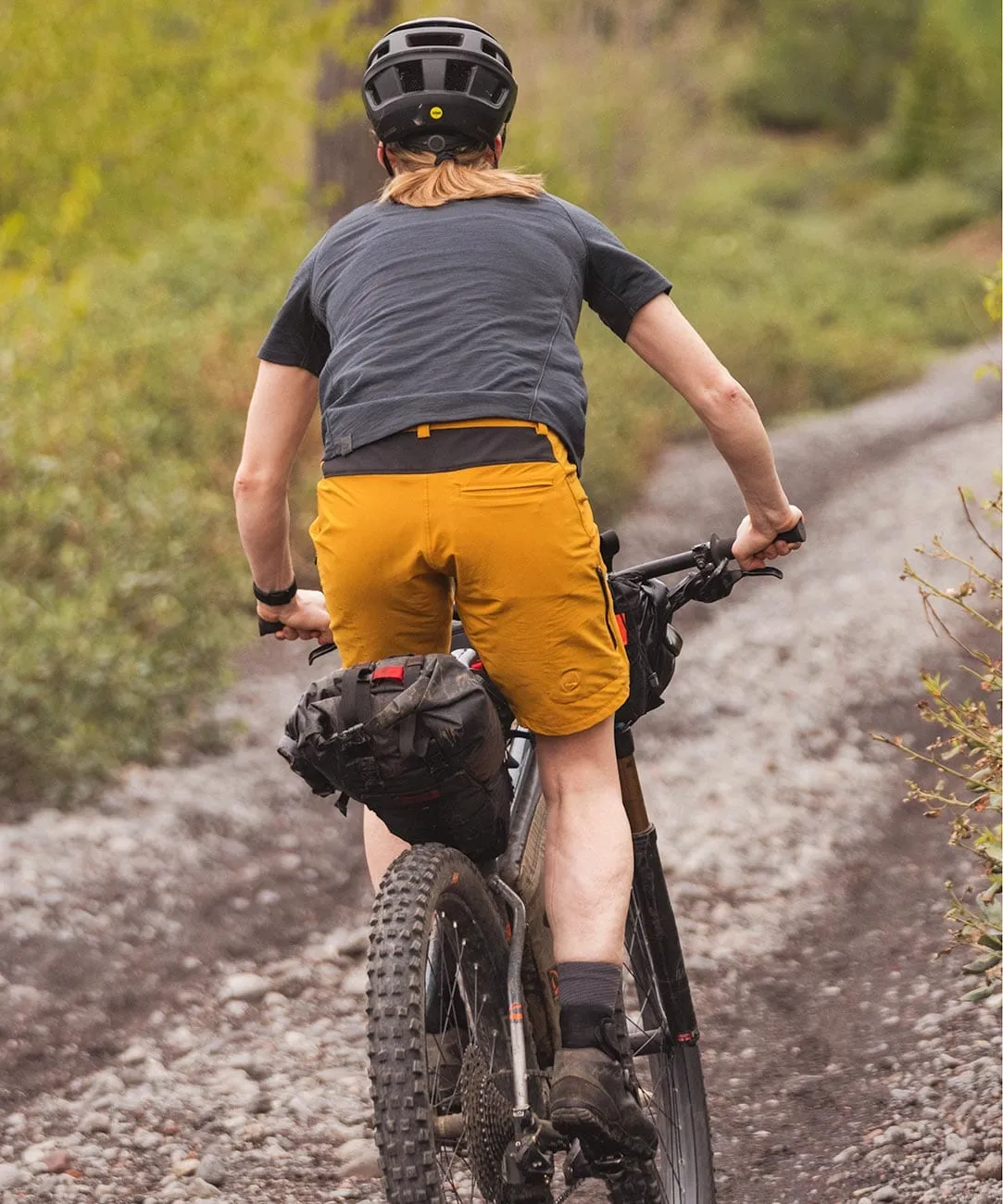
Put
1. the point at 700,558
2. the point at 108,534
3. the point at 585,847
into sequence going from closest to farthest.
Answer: the point at 585,847 → the point at 700,558 → the point at 108,534

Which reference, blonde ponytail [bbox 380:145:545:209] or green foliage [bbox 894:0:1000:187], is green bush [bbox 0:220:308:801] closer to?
blonde ponytail [bbox 380:145:545:209]

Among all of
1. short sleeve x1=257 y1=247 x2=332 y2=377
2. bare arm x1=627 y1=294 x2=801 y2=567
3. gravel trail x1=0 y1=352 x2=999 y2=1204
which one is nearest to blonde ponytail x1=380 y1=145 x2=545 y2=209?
short sleeve x1=257 y1=247 x2=332 y2=377

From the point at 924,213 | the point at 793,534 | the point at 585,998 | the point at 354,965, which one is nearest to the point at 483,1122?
the point at 585,998

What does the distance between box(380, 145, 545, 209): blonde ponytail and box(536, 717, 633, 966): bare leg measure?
3.31 feet

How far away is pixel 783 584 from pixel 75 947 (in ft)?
20.9

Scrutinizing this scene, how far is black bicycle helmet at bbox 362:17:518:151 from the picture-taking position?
9.57ft

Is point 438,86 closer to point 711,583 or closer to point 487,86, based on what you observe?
point 487,86

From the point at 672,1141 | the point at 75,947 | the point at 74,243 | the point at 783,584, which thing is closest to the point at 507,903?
the point at 672,1141

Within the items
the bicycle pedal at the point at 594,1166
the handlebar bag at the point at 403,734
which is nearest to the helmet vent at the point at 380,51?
the handlebar bag at the point at 403,734

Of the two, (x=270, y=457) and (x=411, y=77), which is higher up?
(x=411, y=77)

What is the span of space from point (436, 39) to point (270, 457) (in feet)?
2.79

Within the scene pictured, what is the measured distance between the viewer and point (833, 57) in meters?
52.2

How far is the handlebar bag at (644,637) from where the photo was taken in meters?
3.10

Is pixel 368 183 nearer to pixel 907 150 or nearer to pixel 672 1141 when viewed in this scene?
pixel 672 1141
